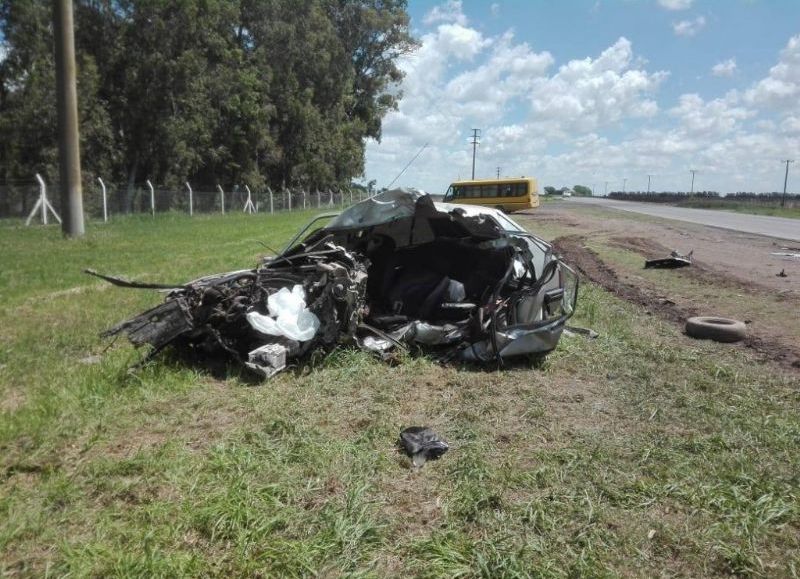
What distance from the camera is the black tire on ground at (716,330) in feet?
21.3

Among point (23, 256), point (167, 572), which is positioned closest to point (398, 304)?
point (167, 572)

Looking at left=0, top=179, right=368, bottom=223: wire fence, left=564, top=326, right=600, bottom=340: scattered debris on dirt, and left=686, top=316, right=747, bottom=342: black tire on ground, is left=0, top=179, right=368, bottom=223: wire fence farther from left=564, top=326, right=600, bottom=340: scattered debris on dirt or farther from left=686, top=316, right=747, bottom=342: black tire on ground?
left=686, top=316, right=747, bottom=342: black tire on ground

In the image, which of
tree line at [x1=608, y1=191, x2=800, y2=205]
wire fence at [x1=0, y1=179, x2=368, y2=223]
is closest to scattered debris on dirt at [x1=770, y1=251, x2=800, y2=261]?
wire fence at [x1=0, y1=179, x2=368, y2=223]

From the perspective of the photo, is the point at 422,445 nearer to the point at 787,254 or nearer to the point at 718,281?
the point at 718,281

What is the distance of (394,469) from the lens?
3291 mm

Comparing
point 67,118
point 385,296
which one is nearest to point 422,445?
point 385,296

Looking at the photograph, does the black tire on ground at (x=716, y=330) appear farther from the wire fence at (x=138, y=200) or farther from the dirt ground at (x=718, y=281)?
the wire fence at (x=138, y=200)

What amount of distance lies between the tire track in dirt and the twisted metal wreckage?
4.04ft

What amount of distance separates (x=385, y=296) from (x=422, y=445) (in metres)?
2.90

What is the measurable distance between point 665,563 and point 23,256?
13.4 m

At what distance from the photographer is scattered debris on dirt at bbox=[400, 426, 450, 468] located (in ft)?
11.3

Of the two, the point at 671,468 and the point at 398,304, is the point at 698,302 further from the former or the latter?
the point at 671,468

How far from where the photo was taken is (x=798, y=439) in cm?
370

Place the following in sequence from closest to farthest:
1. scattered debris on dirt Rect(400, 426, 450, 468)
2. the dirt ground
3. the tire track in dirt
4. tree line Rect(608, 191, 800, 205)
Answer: scattered debris on dirt Rect(400, 426, 450, 468)
the tire track in dirt
the dirt ground
tree line Rect(608, 191, 800, 205)
